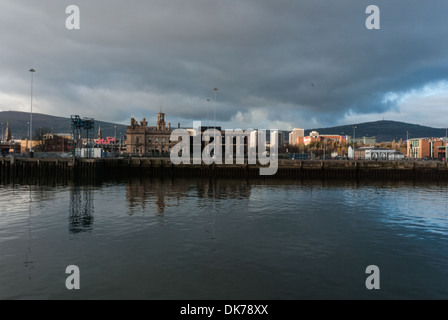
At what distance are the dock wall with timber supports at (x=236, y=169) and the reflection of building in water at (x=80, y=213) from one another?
110 ft

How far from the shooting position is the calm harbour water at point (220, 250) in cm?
1390

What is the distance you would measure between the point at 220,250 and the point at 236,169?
185 feet

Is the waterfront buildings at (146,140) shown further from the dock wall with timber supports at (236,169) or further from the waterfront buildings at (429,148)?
the waterfront buildings at (429,148)

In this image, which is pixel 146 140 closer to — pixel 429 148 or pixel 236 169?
pixel 236 169

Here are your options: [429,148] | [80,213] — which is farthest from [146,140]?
[429,148]

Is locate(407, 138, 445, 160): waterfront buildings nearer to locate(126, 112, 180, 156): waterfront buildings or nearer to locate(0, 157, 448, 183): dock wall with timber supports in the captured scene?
locate(0, 157, 448, 183): dock wall with timber supports

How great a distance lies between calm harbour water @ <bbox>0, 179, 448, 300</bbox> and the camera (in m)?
13.9

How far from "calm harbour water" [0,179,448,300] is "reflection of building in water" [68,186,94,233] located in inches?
4.2

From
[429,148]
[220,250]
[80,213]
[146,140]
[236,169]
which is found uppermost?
[146,140]

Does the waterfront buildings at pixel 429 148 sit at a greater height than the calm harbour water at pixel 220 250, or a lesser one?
greater

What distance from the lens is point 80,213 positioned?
29641 millimetres

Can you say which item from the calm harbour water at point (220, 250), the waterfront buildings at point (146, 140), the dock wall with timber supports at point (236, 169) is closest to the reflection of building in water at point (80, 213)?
the calm harbour water at point (220, 250)
